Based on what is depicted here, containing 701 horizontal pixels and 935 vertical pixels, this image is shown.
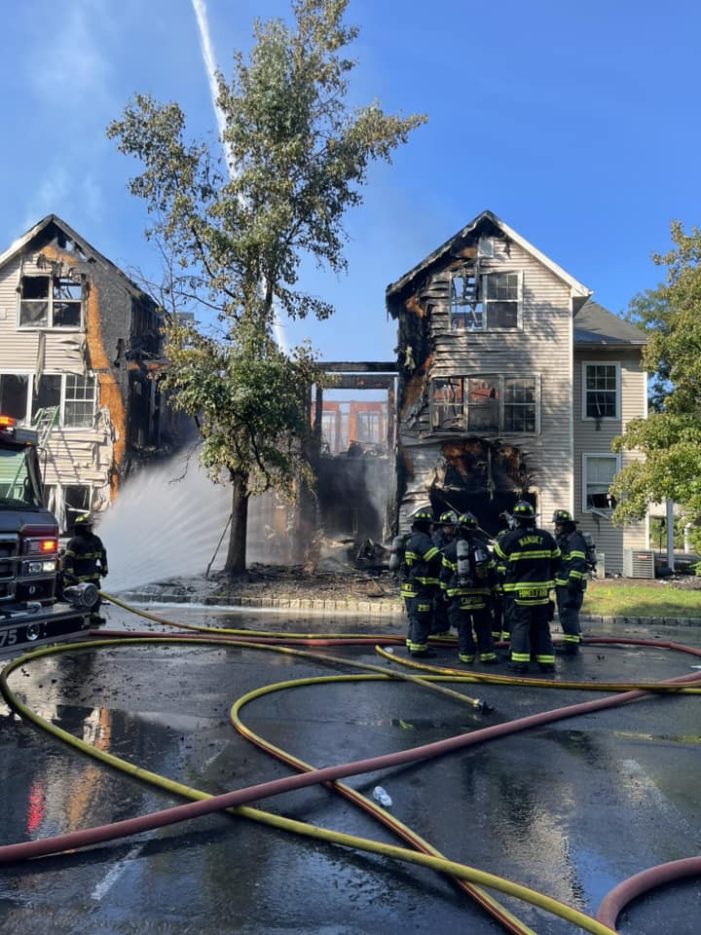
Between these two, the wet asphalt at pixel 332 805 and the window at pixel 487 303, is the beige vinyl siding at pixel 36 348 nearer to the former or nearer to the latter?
the window at pixel 487 303

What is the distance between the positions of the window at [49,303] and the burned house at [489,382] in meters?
Answer: 9.11

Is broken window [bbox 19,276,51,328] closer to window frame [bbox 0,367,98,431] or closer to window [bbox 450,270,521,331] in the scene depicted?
window frame [bbox 0,367,98,431]

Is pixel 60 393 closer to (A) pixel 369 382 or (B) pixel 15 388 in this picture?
(B) pixel 15 388

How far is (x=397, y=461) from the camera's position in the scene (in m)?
19.0

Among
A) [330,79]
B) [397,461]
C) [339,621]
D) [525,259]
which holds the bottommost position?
[339,621]

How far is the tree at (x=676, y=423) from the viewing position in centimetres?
1330

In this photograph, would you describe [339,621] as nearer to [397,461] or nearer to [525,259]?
[397,461]

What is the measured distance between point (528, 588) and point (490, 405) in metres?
12.1

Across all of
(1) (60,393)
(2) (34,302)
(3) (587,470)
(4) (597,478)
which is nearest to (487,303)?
(3) (587,470)

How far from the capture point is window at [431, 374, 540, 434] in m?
18.6

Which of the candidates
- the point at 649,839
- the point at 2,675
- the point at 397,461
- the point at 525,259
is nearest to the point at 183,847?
the point at 649,839

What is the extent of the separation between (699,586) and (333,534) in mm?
9474

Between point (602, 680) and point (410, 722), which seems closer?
point (410, 722)

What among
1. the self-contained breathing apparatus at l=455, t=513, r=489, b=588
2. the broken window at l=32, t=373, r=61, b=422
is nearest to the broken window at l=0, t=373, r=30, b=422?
the broken window at l=32, t=373, r=61, b=422
